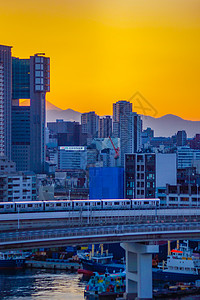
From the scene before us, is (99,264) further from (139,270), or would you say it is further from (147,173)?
(147,173)

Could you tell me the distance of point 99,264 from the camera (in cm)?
4006

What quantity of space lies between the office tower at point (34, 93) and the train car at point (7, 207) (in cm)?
9518

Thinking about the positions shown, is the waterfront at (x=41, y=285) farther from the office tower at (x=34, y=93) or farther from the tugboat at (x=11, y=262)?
the office tower at (x=34, y=93)

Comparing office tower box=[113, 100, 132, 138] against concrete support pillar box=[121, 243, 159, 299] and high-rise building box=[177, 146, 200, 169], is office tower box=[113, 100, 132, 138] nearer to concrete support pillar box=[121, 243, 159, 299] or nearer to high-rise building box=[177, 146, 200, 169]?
high-rise building box=[177, 146, 200, 169]

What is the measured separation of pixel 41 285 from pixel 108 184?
18530 millimetres

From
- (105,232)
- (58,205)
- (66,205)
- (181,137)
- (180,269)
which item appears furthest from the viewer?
(181,137)

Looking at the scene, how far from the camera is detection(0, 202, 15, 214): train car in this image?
38466 millimetres

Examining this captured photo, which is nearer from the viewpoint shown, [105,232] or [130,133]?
[105,232]

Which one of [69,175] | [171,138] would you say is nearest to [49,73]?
[69,175]

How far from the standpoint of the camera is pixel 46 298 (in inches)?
1297

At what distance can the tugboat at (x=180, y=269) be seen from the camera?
36.7 meters

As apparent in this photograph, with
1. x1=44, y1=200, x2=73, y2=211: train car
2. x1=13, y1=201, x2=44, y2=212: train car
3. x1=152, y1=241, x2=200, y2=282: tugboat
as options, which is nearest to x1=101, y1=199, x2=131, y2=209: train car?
x1=44, y1=200, x2=73, y2=211: train car

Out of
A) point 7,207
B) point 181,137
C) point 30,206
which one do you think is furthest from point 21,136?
point 7,207

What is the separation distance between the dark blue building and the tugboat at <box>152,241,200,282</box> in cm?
1663
